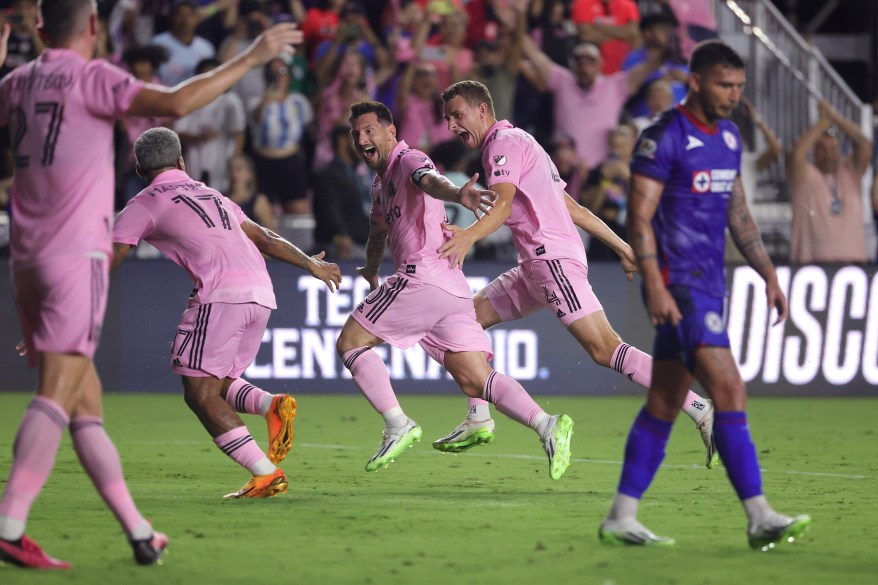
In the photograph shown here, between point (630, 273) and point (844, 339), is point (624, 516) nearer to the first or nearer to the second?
point (630, 273)

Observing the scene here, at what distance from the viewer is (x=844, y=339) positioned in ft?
50.5

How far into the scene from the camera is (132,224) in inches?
328

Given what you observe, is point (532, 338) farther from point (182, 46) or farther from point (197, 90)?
point (197, 90)

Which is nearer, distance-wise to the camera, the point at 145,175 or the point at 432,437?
the point at 145,175

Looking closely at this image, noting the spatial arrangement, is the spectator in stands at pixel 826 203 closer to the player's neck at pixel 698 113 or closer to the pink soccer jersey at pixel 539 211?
the pink soccer jersey at pixel 539 211

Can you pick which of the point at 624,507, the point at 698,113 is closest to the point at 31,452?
the point at 624,507

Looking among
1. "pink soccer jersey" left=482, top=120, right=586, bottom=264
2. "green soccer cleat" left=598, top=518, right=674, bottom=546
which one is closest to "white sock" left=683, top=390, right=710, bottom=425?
"pink soccer jersey" left=482, top=120, right=586, bottom=264

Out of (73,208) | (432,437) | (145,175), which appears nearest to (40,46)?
(432,437)

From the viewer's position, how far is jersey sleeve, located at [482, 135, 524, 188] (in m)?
8.60

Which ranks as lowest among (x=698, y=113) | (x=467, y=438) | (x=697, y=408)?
(x=467, y=438)

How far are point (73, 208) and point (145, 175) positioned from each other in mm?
2522

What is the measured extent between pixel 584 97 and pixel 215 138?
13.9 feet

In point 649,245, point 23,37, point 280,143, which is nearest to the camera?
point 649,245

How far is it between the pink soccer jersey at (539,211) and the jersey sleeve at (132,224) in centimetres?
207
